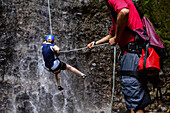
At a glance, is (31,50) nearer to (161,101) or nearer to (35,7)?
(35,7)

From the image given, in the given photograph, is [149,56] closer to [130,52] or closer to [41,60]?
[130,52]

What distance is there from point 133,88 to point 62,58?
260 centimetres

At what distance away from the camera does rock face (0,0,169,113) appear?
11.8 ft

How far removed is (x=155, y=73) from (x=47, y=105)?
2866 mm

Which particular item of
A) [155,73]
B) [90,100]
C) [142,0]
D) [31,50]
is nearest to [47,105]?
[90,100]

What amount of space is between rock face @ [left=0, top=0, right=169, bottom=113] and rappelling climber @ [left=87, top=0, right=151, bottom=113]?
88.8 inches

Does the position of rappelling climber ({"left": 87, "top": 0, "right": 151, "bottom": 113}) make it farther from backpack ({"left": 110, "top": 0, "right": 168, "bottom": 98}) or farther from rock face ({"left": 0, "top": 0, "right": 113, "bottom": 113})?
rock face ({"left": 0, "top": 0, "right": 113, "bottom": 113})

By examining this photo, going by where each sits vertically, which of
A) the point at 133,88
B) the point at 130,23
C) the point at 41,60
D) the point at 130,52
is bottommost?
the point at 133,88

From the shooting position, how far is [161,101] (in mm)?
3219

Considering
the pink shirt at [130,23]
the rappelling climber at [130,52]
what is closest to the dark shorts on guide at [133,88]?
the rappelling climber at [130,52]

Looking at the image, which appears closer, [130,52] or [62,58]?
[130,52]

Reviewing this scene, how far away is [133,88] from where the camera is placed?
52.9 inches

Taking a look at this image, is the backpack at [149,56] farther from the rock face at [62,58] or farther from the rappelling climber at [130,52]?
the rock face at [62,58]

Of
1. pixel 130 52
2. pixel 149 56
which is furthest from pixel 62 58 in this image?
pixel 149 56
